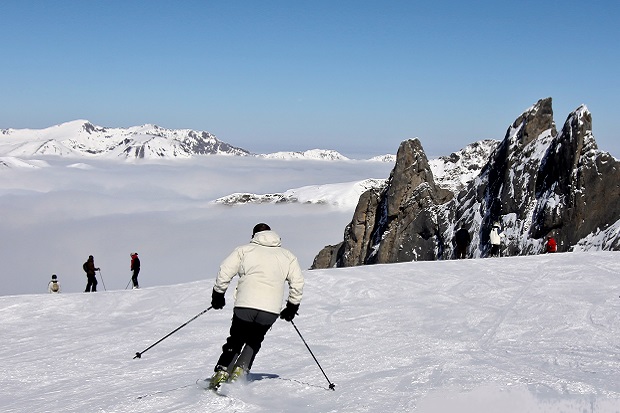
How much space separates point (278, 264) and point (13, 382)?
5.75m

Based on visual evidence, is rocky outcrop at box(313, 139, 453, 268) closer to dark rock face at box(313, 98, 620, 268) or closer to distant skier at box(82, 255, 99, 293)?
dark rock face at box(313, 98, 620, 268)

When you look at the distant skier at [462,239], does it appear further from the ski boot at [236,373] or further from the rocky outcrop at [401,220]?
the rocky outcrop at [401,220]

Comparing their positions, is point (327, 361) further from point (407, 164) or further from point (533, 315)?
point (407, 164)

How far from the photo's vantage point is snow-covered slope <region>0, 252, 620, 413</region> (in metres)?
7.83

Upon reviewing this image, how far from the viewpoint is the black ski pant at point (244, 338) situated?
310 inches

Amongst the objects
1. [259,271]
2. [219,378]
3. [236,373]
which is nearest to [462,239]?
[259,271]

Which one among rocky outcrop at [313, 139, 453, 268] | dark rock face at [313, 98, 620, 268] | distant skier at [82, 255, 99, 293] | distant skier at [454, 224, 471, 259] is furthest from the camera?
rocky outcrop at [313, 139, 453, 268]

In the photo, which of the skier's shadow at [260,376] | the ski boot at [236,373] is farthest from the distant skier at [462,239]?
the ski boot at [236,373]

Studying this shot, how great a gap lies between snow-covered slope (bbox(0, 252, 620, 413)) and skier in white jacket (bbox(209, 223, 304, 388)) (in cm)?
38

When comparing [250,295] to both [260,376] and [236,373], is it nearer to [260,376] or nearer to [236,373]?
[236,373]

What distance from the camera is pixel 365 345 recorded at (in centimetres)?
1196

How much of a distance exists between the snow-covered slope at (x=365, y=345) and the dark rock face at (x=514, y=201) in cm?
2992

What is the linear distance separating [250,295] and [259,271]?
343mm

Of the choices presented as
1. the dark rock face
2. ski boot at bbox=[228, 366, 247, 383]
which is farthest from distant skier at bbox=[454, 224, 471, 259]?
ski boot at bbox=[228, 366, 247, 383]
